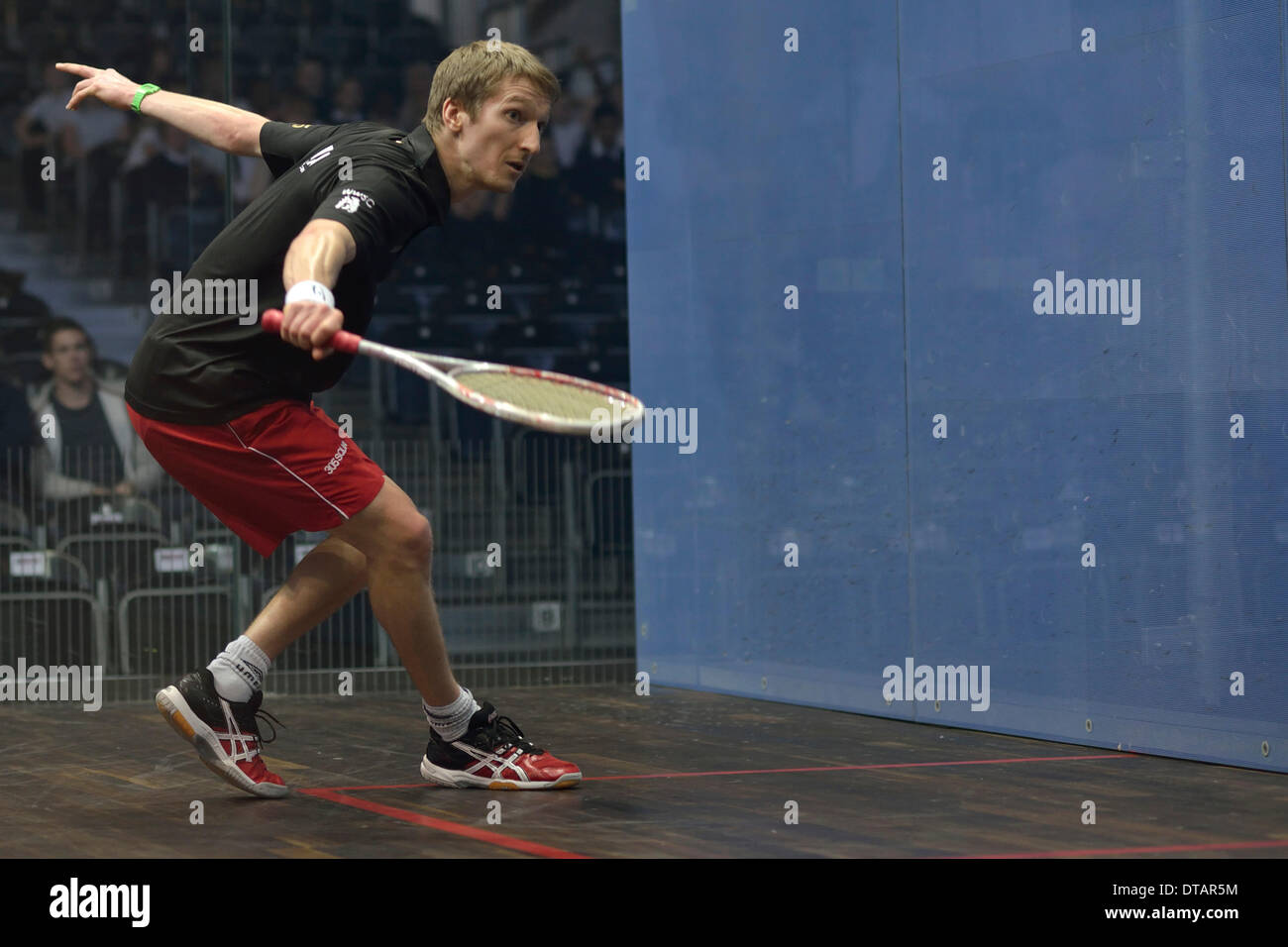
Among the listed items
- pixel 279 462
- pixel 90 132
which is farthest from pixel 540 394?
pixel 90 132

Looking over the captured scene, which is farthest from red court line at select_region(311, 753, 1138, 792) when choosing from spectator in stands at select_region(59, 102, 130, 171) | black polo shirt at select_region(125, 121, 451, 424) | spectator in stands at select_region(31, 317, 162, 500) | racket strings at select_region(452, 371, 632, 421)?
spectator in stands at select_region(59, 102, 130, 171)

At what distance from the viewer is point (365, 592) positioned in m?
5.66

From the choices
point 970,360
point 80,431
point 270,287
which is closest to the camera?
point 270,287

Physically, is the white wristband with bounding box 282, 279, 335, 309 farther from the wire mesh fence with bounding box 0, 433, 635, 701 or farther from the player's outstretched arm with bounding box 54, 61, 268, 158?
the wire mesh fence with bounding box 0, 433, 635, 701

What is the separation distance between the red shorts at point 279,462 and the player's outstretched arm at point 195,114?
55 centimetres

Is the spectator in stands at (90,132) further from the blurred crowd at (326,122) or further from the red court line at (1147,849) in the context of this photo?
the red court line at (1147,849)

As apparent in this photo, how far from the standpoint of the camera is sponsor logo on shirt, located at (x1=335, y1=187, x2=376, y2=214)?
288 cm

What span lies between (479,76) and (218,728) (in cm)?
129

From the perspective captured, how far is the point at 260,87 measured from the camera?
567 cm

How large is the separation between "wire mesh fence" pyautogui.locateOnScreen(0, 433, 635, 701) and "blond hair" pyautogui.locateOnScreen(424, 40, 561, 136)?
2.54 m

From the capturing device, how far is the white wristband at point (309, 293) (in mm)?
2598

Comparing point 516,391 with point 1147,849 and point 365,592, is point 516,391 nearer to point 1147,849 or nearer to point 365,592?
point 1147,849
